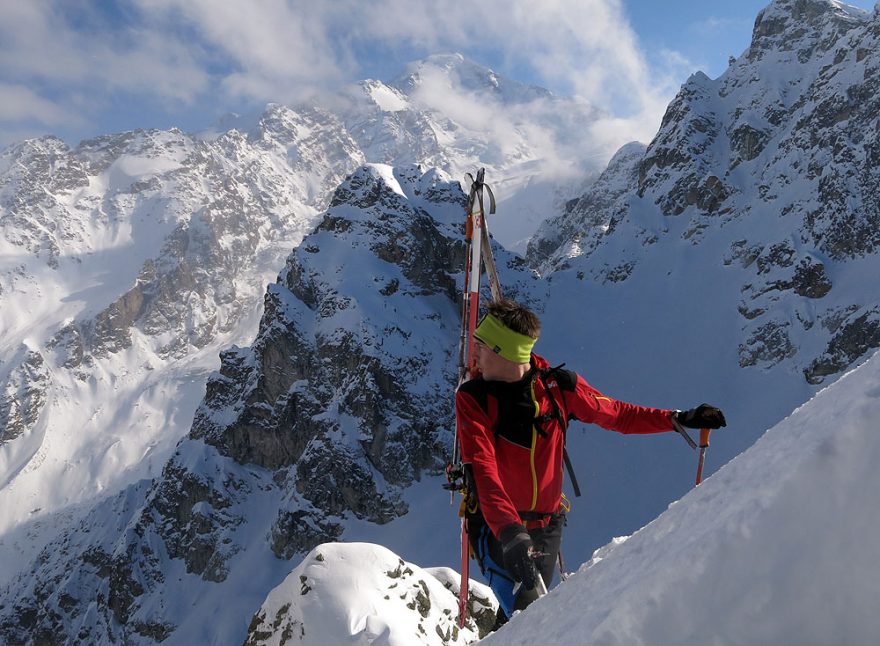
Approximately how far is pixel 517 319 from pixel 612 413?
1146 mm

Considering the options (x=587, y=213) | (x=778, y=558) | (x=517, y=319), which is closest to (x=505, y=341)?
(x=517, y=319)

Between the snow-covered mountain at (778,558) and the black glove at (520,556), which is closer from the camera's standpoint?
the snow-covered mountain at (778,558)

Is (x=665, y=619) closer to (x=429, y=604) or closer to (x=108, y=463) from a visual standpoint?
(x=429, y=604)

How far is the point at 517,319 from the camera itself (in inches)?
149

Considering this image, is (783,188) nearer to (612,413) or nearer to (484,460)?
(612,413)

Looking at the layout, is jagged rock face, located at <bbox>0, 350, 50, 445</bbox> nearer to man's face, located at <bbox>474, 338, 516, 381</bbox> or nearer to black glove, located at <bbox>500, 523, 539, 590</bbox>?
man's face, located at <bbox>474, 338, 516, 381</bbox>

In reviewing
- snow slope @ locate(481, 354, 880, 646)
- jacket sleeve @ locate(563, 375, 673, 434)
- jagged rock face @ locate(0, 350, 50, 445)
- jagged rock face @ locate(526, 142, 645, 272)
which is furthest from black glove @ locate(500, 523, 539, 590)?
jagged rock face @ locate(0, 350, 50, 445)

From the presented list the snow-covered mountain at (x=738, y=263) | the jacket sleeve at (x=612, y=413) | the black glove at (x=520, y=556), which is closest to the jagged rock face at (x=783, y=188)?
the snow-covered mountain at (x=738, y=263)

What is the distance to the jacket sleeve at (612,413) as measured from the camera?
4211 millimetres

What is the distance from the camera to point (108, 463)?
16200 cm

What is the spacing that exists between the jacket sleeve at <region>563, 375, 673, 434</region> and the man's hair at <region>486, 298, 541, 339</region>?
639 millimetres

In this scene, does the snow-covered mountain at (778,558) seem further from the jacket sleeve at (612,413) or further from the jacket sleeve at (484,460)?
the jacket sleeve at (612,413)

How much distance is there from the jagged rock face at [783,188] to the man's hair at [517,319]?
50.5 metres

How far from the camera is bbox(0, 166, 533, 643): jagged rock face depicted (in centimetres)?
5022
